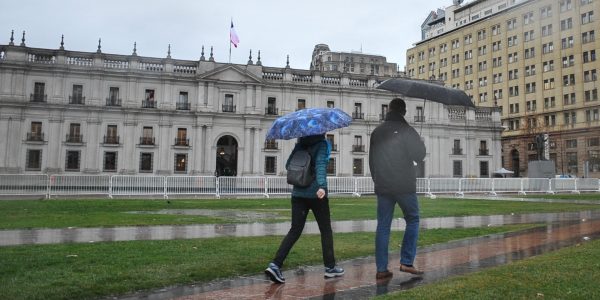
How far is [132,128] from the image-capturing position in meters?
45.7

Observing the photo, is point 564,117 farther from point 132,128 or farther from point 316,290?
point 316,290

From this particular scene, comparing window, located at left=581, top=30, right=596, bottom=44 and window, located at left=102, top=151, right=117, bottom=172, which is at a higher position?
window, located at left=581, top=30, right=596, bottom=44

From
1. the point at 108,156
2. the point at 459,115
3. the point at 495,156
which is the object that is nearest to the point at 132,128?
the point at 108,156

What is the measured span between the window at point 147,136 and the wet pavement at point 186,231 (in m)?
36.5

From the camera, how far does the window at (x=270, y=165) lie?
159 ft

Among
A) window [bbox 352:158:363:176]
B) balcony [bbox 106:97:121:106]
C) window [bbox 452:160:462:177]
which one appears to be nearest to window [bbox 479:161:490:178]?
window [bbox 452:160:462:177]

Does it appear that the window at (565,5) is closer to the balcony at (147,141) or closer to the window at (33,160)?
the balcony at (147,141)

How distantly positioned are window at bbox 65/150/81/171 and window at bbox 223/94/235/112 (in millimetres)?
14221

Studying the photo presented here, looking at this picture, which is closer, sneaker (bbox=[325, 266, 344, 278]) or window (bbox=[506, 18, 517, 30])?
sneaker (bbox=[325, 266, 344, 278])

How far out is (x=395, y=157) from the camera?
566cm

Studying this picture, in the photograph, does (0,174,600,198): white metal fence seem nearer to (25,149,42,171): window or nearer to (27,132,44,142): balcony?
(25,149,42,171): window

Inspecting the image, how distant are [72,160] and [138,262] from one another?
41836 millimetres

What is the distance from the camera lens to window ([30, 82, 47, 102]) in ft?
143

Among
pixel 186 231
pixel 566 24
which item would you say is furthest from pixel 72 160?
pixel 566 24
